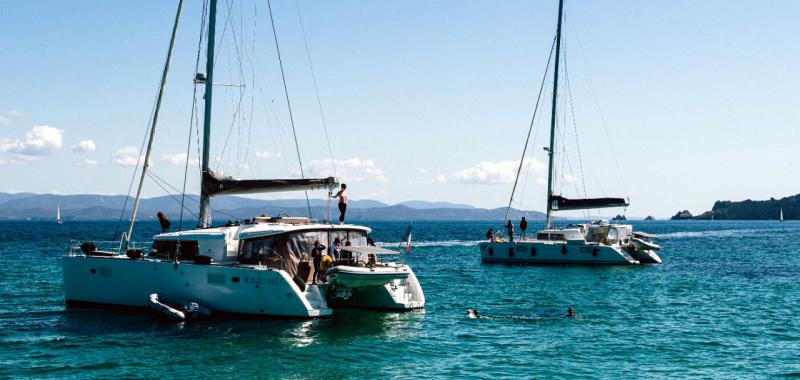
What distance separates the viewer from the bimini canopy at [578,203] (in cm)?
5469

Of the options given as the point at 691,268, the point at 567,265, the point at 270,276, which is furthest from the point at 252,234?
the point at 691,268

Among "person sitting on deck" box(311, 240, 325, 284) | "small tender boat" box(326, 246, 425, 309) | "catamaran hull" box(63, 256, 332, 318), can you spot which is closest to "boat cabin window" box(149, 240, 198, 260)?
"catamaran hull" box(63, 256, 332, 318)

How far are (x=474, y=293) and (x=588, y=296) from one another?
515cm

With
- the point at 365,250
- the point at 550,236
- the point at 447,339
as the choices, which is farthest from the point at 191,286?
the point at 550,236

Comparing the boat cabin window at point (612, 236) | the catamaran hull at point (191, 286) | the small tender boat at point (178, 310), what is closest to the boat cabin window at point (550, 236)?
the boat cabin window at point (612, 236)

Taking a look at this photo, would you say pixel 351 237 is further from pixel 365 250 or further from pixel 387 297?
pixel 387 297

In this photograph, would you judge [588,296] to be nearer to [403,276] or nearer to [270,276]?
[403,276]

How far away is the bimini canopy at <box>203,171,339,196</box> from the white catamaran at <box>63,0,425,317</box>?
37mm

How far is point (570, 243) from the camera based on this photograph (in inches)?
2057

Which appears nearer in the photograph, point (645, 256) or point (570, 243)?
point (570, 243)

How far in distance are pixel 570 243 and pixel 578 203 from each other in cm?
391

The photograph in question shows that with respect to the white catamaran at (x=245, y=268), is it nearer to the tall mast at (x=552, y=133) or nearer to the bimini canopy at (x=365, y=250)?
the bimini canopy at (x=365, y=250)

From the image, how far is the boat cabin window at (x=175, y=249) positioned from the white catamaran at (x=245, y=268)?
35 mm

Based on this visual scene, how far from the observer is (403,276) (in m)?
25.7
